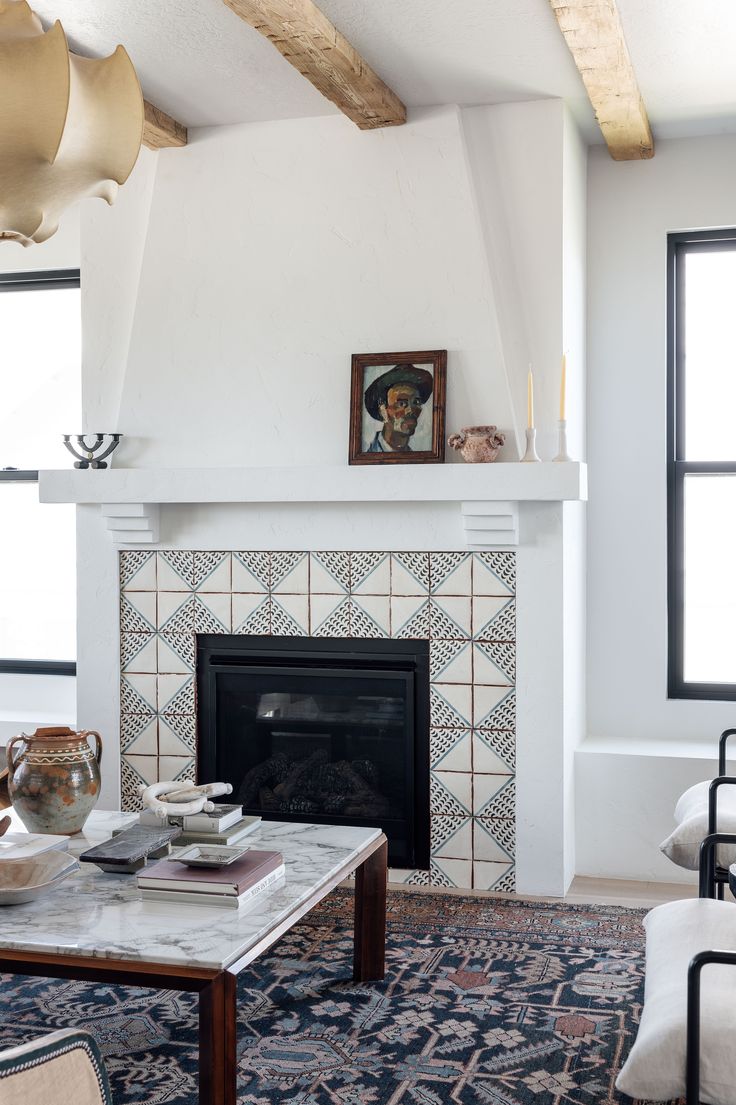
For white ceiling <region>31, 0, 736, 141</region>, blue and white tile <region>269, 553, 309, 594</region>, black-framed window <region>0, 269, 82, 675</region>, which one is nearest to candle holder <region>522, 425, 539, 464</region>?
blue and white tile <region>269, 553, 309, 594</region>

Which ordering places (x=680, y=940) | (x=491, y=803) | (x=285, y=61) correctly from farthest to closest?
(x=491, y=803), (x=285, y=61), (x=680, y=940)

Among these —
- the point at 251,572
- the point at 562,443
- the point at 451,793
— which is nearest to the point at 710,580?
the point at 562,443

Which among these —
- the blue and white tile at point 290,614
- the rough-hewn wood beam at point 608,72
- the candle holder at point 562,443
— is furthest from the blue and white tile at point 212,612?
the rough-hewn wood beam at point 608,72

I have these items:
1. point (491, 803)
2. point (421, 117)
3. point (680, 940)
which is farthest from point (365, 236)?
point (680, 940)

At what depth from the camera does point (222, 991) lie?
2.13 m

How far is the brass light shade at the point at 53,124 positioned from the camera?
6.06 ft

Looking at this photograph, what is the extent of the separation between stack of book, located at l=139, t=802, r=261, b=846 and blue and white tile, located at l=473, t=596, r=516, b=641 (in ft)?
4.45

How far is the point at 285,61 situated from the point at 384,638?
6.63 ft

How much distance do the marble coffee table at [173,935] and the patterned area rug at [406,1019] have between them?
397 millimetres

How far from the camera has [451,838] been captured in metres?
4.12

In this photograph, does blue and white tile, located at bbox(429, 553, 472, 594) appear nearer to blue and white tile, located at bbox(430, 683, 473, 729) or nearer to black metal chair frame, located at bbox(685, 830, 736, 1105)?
blue and white tile, located at bbox(430, 683, 473, 729)

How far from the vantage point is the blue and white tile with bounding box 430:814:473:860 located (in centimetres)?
411

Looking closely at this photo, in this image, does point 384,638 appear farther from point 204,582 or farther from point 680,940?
point 680,940

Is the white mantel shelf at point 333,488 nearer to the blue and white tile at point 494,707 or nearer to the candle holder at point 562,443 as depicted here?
the candle holder at point 562,443
